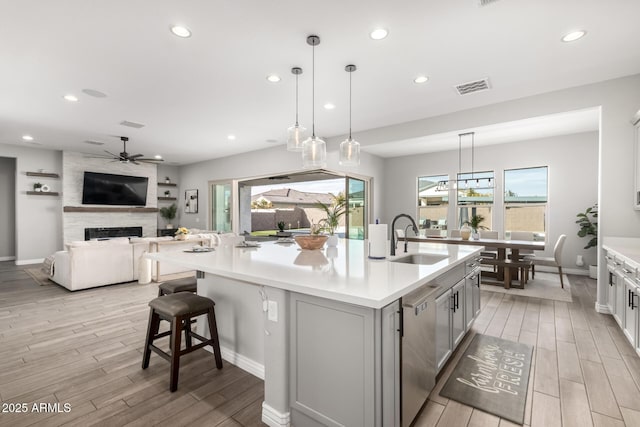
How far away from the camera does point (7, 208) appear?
25.5 ft

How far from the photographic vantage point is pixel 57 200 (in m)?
7.68

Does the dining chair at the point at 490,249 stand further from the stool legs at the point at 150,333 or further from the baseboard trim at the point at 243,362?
the stool legs at the point at 150,333

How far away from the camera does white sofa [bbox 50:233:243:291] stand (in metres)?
4.65

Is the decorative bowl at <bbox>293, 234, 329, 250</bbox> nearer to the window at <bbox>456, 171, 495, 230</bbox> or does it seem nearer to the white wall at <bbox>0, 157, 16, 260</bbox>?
the window at <bbox>456, 171, 495, 230</bbox>

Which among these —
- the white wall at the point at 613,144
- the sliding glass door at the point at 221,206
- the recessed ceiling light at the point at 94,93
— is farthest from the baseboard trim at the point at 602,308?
the sliding glass door at the point at 221,206

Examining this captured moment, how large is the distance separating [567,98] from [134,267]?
22.8 feet

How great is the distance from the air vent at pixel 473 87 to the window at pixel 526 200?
12.4 ft

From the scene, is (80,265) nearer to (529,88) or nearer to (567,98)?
(529,88)

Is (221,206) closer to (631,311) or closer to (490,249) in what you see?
(490,249)

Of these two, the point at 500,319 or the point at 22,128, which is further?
the point at 22,128

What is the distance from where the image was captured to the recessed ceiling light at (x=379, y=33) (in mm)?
2559

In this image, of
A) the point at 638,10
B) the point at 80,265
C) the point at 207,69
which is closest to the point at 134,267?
the point at 80,265

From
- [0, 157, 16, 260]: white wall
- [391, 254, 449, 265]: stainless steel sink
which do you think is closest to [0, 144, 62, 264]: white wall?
[0, 157, 16, 260]: white wall

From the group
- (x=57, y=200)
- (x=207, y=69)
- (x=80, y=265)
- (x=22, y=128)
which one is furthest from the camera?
(x=57, y=200)
